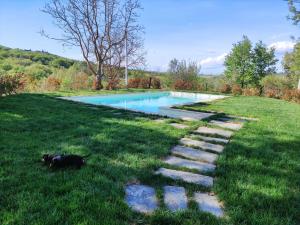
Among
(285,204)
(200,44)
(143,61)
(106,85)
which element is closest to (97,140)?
(285,204)

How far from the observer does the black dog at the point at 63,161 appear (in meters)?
2.79

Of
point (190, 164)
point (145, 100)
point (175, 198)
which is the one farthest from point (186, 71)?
point (175, 198)

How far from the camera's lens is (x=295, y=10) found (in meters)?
16.8

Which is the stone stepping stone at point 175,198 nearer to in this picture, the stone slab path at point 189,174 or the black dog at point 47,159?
the stone slab path at point 189,174

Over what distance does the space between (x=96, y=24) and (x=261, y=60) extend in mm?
17727

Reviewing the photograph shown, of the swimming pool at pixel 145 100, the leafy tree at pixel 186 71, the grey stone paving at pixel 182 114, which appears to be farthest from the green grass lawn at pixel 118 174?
the leafy tree at pixel 186 71

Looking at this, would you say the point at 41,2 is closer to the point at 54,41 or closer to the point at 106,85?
the point at 54,41

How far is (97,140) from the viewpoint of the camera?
3.95 metres

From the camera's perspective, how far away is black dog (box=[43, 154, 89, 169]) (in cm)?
279

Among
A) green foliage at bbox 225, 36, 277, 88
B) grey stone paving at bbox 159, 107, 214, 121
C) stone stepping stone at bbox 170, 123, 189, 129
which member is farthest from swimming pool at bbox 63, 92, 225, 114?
green foliage at bbox 225, 36, 277, 88

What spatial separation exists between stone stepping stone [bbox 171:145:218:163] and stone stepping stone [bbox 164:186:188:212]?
97 centimetres

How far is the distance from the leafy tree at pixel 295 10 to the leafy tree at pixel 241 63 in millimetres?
8081

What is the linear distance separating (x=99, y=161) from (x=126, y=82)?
1353 centimetres

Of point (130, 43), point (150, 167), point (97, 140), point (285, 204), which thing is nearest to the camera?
point (285, 204)
